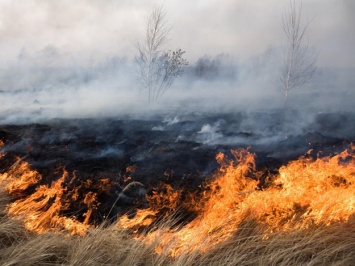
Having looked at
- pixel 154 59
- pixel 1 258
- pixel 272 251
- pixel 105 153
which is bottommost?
pixel 272 251

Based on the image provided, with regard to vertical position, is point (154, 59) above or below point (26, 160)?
above

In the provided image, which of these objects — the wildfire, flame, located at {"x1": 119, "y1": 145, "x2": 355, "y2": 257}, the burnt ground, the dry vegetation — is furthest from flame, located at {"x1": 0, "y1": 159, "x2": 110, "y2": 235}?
flame, located at {"x1": 119, "y1": 145, "x2": 355, "y2": 257}

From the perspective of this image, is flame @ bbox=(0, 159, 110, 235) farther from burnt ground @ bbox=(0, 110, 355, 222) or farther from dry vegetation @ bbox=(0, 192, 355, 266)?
dry vegetation @ bbox=(0, 192, 355, 266)

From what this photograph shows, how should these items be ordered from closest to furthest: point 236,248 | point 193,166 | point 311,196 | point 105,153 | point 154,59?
point 236,248 → point 311,196 → point 193,166 → point 105,153 → point 154,59

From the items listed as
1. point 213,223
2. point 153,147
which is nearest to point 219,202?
point 213,223

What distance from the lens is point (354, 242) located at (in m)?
3.13

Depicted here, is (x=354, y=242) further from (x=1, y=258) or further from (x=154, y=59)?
(x=154, y=59)

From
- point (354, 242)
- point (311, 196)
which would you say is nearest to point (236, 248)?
point (354, 242)

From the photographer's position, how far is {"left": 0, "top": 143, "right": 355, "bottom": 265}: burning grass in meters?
3.04

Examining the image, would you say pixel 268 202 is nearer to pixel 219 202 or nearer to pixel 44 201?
pixel 219 202

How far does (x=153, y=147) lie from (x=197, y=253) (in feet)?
14.8

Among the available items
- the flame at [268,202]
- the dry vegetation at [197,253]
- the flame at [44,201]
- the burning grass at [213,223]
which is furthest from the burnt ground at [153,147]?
the dry vegetation at [197,253]

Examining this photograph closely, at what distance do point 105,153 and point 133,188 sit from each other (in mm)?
2008

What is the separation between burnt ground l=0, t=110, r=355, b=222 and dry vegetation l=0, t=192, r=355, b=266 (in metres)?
1.32
